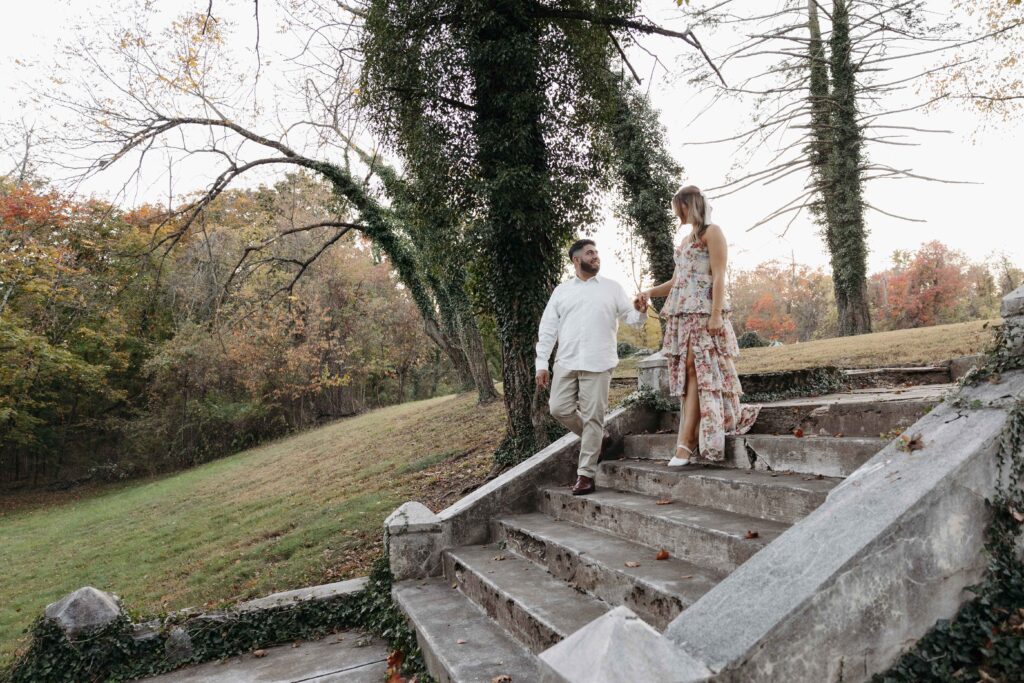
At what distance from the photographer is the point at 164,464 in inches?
938

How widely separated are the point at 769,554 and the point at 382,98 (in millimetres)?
7698

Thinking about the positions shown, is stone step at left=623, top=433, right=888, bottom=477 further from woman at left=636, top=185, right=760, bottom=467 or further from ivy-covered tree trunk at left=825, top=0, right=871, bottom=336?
ivy-covered tree trunk at left=825, top=0, right=871, bottom=336

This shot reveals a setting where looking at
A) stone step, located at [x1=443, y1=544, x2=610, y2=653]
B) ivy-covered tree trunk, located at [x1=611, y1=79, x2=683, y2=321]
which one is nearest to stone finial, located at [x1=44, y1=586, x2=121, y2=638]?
stone step, located at [x1=443, y1=544, x2=610, y2=653]

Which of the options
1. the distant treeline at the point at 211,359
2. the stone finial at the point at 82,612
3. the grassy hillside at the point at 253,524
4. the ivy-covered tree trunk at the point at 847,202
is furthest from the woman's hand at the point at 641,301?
the ivy-covered tree trunk at the point at 847,202

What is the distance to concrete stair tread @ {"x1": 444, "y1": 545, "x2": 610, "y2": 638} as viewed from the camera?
3.26m

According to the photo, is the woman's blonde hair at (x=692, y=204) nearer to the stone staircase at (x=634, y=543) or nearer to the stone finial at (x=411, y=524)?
the stone staircase at (x=634, y=543)

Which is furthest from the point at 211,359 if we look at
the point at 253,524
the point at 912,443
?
the point at 912,443

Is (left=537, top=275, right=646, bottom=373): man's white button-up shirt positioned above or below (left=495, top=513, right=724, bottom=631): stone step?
above

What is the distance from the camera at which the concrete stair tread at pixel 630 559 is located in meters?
3.04

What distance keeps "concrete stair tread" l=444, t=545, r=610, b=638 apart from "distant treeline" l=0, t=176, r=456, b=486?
13554mm

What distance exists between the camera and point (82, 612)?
485 centimetres

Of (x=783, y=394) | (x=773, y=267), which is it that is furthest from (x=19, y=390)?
(x=773, y=267)

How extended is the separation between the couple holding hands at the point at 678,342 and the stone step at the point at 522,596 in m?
0.88

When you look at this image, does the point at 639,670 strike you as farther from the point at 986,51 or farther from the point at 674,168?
the point at 986,51
